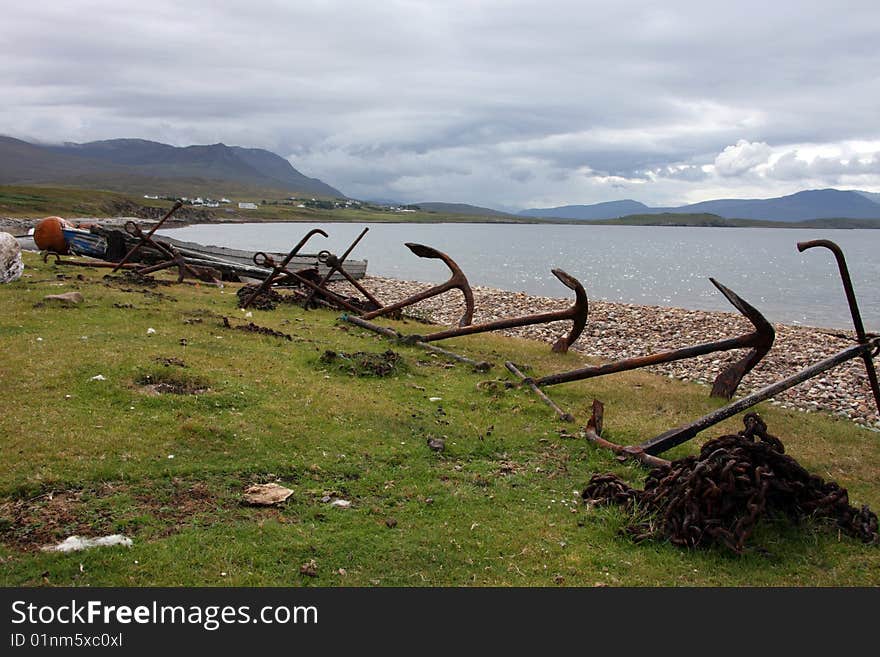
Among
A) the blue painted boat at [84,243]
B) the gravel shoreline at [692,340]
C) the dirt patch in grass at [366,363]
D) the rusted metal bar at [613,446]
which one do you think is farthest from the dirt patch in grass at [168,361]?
the blue painted boat at [84,243]

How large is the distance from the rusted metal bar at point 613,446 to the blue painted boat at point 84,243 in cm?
2112

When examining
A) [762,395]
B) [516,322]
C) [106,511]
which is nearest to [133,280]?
[516,322]

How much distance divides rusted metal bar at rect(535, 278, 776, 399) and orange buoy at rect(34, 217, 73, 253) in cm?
2141

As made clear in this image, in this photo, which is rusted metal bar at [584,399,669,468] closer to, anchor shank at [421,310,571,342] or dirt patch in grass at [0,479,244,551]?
anchor shank at [421,310,571,342]

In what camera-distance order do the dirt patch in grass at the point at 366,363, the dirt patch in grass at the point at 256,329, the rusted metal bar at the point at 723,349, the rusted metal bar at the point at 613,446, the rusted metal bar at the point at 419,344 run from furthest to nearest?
the dirt patch in grass at the point at 256,329 → the rusted metal bar at the point at 419,344 → the dirt patch in grass at the point at 366,363 → the rusted metal bar at the point at 723,349 → the rusted metal bar at the point at 613,446

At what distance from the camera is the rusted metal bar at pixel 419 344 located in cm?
1172

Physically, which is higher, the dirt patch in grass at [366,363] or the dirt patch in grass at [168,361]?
the dirt patch in grass at [168,361]

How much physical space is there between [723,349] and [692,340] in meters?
9.80

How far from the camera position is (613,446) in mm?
7566

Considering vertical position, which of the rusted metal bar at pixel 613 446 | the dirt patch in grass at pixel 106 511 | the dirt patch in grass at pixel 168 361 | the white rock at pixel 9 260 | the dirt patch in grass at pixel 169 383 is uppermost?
the white rock at pixel 9 260

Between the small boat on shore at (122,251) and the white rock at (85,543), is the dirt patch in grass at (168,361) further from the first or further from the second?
the small boat on shore at (122,251)

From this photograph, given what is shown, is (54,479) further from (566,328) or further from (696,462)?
(566,328)

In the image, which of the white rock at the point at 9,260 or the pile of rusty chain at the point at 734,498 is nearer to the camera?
the pile of rusty chain at the point at 734,498

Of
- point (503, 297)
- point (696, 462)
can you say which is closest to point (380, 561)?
point (696, 462)
